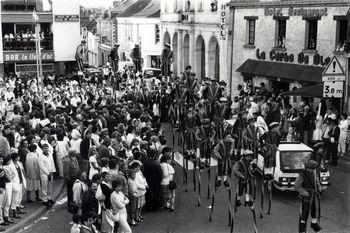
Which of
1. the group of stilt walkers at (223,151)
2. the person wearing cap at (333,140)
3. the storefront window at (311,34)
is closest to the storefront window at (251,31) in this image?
the storefront window at (311,34)

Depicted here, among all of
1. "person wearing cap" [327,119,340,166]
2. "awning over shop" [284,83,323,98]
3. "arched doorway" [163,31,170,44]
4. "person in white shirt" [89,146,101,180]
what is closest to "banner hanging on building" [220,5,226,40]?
"awning over shop" [284,83,323,98]

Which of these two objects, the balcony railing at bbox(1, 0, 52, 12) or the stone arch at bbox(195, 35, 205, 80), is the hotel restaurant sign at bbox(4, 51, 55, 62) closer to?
the balcony railing at bbox(1, 0, 52, 12)

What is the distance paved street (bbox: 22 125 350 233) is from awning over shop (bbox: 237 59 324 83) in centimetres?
981

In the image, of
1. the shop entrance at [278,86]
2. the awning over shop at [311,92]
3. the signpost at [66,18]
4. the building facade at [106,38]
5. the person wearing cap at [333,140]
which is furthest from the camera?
the building facade at [106,38]

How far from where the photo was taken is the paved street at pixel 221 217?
42.3ft

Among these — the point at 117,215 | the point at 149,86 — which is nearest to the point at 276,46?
the point at 149,86

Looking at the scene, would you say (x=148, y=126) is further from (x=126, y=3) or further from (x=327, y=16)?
(x=126, y=3)

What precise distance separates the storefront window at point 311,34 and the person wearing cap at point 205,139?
11.0 meters

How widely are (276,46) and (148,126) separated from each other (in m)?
12.6

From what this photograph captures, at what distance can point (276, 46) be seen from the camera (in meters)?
28.0

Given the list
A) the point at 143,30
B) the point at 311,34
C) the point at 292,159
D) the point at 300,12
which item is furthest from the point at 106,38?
the point at 292,159

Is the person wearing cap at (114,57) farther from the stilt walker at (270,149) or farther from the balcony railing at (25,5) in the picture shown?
the stilt walker at (270,149)

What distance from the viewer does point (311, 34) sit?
25844 mm

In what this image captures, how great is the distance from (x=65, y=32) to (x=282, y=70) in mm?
21378
